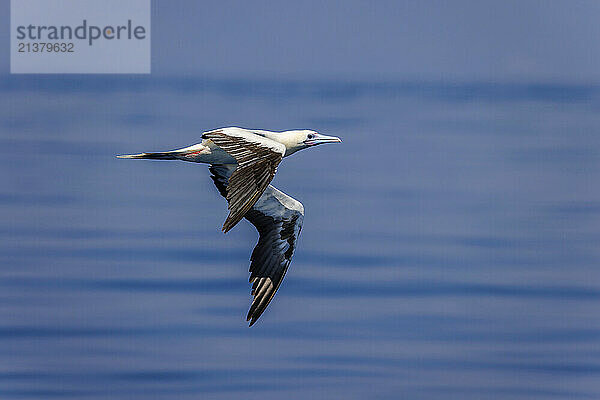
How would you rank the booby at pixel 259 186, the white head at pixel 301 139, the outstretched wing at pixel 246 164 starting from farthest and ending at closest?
the white head at pixel 301 139 → the booby at pixel 259 186 → the outstretched wing at pixel 246 164

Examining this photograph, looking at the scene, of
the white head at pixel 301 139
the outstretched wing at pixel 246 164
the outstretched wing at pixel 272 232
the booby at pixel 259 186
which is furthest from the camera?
the outstretched wing at pixel 272 232

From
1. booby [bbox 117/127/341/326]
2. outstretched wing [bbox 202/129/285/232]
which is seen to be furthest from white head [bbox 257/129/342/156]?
outstretched wing [bbox 202/129/285/232]

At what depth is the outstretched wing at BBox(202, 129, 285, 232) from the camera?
2445cm

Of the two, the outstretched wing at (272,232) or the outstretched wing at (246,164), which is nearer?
the outstretched wing at (246,164)

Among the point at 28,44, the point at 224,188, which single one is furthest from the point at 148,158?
the point at 28,44

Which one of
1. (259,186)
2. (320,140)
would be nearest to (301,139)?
(320,140)

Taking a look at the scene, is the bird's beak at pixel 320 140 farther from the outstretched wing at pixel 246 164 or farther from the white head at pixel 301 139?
the outstretched wing at pixel 246 164

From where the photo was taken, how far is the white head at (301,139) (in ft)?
93.1

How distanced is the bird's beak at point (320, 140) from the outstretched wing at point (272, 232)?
2.29 meters

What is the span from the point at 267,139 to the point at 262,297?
4548mm

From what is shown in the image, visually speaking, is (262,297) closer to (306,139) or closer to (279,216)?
(279,216)

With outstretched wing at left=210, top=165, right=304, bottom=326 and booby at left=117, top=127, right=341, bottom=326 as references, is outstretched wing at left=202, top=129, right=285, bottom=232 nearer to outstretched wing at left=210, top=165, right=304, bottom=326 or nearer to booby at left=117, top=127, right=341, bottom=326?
booby at left=117, top=127, right=341, bottom=326

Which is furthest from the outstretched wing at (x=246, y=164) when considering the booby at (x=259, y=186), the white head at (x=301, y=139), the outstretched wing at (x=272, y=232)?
the outstretched wing at (x=272, y=232)

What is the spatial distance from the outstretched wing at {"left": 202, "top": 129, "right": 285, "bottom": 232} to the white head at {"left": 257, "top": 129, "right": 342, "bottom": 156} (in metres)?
1.37
